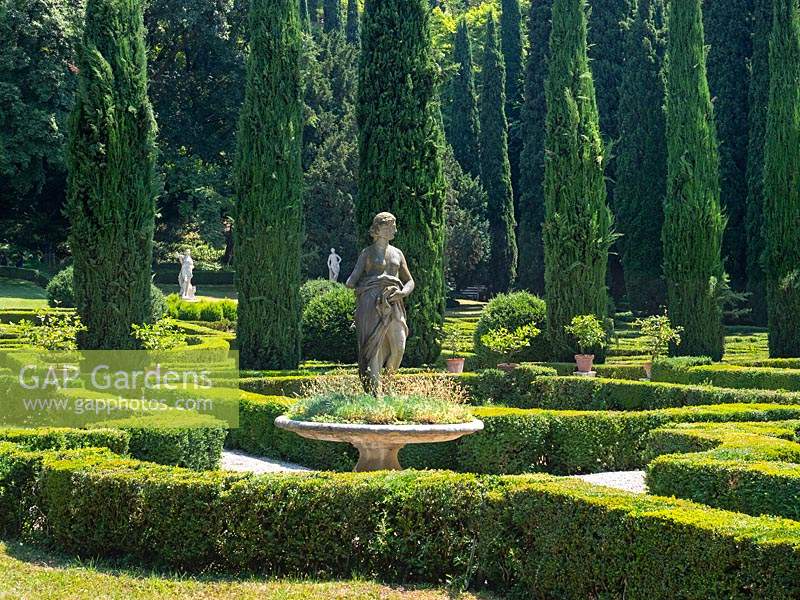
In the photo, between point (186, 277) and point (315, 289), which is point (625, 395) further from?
point (186, 277)

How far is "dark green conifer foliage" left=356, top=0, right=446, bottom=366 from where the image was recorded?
64.2 feet

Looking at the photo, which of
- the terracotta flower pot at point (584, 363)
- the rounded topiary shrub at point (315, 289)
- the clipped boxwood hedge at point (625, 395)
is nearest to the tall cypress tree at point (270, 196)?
the rounded topiary shrub at point (315, 289)

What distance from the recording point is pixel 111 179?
17328mm

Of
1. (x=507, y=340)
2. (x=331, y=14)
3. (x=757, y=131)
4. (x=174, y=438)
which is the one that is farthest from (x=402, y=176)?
(x=331, y=14)

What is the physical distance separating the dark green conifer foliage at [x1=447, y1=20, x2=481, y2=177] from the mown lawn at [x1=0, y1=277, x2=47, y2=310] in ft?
59.8

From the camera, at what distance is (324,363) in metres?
20.7

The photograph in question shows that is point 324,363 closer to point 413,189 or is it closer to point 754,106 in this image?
point 413,189

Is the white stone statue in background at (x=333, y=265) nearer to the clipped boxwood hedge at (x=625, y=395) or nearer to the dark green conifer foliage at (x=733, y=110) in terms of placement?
the dark green conifer foliage at (x=733, y=110)

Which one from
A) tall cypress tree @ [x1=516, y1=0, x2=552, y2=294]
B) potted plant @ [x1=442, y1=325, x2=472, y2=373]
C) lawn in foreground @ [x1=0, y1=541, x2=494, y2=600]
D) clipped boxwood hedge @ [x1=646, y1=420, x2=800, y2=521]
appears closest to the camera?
lawn in foreground @ [x1=0, y1=541, x2=494, y2=600]

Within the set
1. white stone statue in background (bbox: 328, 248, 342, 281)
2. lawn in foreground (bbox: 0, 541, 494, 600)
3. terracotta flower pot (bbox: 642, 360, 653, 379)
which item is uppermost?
white stone statue in background (bbox: 328, 248, 342, 281)

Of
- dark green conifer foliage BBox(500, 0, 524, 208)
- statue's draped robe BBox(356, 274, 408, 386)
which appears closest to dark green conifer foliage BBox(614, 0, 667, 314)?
dark green conifer foliage BBox(500, 0, 524, 208)

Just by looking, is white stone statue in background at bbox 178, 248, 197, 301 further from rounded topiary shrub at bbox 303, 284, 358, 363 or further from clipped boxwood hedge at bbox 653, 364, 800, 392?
clipped boxwood hedge at bbox 653, 364, 800, 392

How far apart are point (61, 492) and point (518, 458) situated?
18.5 feet

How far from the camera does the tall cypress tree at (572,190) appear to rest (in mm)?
20859
